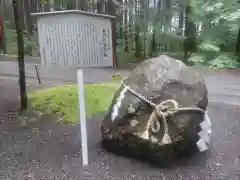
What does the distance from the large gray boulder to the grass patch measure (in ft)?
2.77

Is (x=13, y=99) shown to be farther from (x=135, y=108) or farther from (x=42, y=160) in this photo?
(x=135, y=108)

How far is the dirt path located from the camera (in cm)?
243

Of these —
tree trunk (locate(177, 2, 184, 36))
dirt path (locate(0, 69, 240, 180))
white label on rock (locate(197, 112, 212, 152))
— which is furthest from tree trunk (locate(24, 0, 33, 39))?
white label on rock (locate(197, 112, 212, 152))

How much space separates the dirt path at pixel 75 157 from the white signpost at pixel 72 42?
708 millimetres

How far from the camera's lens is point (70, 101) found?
3746 mm

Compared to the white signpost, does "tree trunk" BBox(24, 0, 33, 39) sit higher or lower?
higher

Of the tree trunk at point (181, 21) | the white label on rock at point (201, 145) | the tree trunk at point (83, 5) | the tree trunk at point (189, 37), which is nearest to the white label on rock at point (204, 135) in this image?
the white label on rock at point (201, 145)

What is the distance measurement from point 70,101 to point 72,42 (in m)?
1.11

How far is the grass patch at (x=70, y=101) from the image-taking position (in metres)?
3.50

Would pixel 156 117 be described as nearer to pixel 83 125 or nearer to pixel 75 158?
pixel 83 125

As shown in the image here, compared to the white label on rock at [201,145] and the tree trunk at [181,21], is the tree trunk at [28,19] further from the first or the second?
the white label on rock at [201,145]

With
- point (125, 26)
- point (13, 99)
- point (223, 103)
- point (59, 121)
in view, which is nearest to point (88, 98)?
point (59, 121)

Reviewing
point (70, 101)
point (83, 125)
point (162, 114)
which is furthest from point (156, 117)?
point (70, 101)

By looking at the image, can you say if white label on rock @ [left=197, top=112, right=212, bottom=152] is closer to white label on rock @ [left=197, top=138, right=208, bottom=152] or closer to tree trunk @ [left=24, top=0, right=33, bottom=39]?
white label on rock @ [left=197, top=138, right=208, bottom=152]
